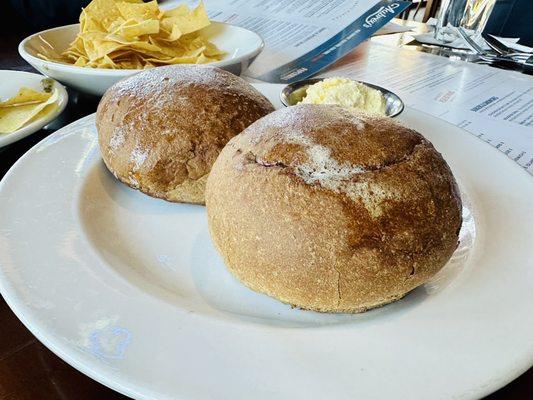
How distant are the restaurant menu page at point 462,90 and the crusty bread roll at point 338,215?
0.58 meters

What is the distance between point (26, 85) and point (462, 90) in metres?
1.24

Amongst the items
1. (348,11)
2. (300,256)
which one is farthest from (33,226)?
(348,11)

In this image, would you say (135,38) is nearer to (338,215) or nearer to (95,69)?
(95,69)

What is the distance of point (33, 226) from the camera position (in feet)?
2.10

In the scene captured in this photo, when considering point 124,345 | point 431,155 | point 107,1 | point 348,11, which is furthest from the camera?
point 348,11

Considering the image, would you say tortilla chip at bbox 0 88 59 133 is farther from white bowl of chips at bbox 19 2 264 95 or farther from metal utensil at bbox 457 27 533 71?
metal utensil at bbox 457 27 533 71

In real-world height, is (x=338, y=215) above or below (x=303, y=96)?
above

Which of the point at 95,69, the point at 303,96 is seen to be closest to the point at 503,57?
the point at 303,96

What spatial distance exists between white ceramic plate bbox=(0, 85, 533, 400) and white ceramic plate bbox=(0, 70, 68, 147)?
15cm

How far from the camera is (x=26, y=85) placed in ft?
3.84

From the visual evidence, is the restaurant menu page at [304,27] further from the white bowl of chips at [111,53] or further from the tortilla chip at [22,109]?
the tortilla chip at [22,109]

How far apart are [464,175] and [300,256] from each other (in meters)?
0.46

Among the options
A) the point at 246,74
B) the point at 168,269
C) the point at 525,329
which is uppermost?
the point at 525,329

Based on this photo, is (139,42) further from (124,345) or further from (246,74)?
(124,345)
